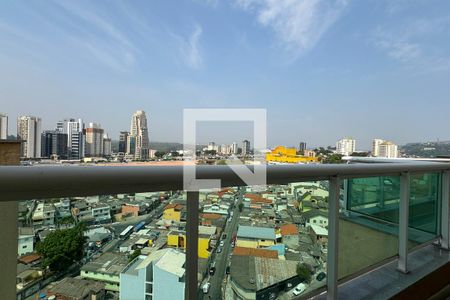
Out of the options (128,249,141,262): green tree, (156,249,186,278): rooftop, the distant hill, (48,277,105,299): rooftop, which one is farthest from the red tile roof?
the distant hill

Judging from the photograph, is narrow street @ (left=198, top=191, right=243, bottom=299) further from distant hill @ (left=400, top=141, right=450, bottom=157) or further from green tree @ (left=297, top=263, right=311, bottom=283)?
distant hill @ (left=400, top=141, right=450, bottom=157)

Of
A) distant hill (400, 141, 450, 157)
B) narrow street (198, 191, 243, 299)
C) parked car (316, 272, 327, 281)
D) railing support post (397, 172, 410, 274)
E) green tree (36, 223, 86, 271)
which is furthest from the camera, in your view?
distant hill (400, 141, 450, 157)

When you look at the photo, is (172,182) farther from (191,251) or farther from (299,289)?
(299,289)

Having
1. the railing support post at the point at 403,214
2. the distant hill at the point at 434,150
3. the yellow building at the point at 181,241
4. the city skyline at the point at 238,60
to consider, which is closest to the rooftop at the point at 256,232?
the yellow building at the point at 181,241

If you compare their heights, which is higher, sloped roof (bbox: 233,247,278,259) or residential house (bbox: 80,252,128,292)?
residential house (bbox: 80,252,128,292)

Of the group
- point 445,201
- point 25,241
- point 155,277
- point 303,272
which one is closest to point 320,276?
point 303,272
